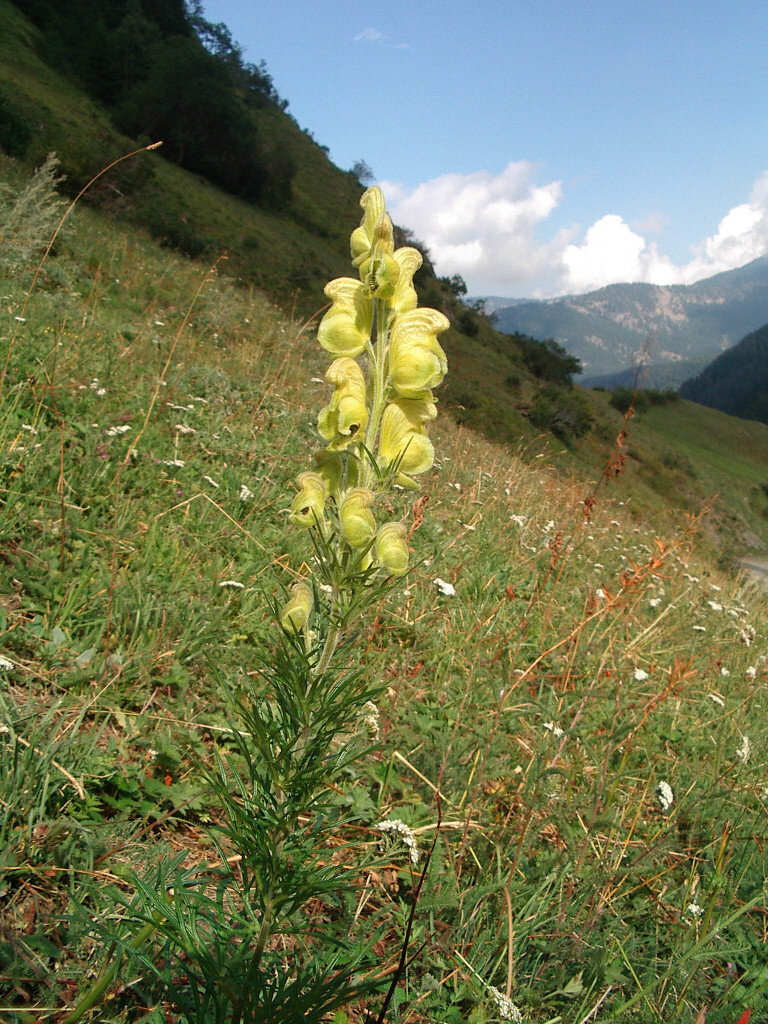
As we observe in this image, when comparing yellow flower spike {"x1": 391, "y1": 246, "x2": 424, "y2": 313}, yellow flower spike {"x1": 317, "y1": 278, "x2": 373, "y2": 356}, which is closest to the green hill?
yellow flower spike {"x1": 317, "y1": 278, "x2": 373, "y2": 356}

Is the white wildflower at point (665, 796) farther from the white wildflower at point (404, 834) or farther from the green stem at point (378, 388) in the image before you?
the green stem at point (378, 388)

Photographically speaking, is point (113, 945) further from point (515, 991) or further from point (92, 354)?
point (92, 354)

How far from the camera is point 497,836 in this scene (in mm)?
2605

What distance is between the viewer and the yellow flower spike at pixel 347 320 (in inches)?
61.2

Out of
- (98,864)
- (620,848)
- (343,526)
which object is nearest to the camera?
(343,526)

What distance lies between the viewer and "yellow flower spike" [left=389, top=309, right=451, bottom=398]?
1.46m

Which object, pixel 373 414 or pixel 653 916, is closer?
pixel 373 414

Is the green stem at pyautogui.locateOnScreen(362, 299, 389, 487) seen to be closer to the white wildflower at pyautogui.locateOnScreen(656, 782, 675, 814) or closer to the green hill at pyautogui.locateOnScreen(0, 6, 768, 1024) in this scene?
the green hill at pyautogui.locateOnScreen(0, 6, 768, 1024)

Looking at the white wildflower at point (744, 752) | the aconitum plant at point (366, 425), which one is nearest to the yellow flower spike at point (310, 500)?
the aconitum plant at point (366, 425)

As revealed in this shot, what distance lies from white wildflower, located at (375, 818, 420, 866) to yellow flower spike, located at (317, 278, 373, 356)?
5.69 ft

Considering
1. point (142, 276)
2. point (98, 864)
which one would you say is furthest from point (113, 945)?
point (142, 276)

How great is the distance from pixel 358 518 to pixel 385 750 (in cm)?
185

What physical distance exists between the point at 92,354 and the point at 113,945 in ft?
15.7

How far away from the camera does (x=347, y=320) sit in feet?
5.12
